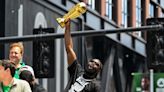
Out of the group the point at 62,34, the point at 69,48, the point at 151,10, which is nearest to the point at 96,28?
the point at 151,10

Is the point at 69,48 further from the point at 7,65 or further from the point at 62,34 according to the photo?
the point at 62,34

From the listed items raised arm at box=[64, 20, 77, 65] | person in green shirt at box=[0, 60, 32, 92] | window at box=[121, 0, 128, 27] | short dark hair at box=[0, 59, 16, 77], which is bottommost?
person in green shirt at box=[0, 60, 32, 92]

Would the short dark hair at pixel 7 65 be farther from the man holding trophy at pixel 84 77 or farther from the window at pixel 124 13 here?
the window at pixel 124 13

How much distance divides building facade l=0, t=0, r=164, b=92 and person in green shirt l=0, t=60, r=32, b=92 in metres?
13.1

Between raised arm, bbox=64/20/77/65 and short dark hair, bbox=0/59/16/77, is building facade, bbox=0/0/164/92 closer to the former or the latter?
raised arm, bbox=64/20/77/65

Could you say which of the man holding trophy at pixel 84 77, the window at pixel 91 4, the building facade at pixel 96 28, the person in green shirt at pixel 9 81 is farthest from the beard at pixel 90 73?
the window at pixel 91 4

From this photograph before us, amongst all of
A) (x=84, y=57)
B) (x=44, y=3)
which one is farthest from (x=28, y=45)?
(x=84, y=57)

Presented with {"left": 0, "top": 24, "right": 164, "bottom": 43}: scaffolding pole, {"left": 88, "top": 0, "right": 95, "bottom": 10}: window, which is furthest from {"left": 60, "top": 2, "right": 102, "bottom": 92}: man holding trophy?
{"left": 88, "top": 0, "right": 95, "bottom": 10}: window

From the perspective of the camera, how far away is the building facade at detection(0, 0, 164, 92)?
26.0 metres

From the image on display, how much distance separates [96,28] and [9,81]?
28702 millimetres

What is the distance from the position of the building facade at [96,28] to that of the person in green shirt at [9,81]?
13.1 m

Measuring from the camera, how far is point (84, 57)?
101ft

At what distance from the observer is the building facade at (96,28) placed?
2595 centimetres

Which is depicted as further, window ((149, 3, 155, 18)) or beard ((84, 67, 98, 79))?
window ((149, 3, 155, 18))
